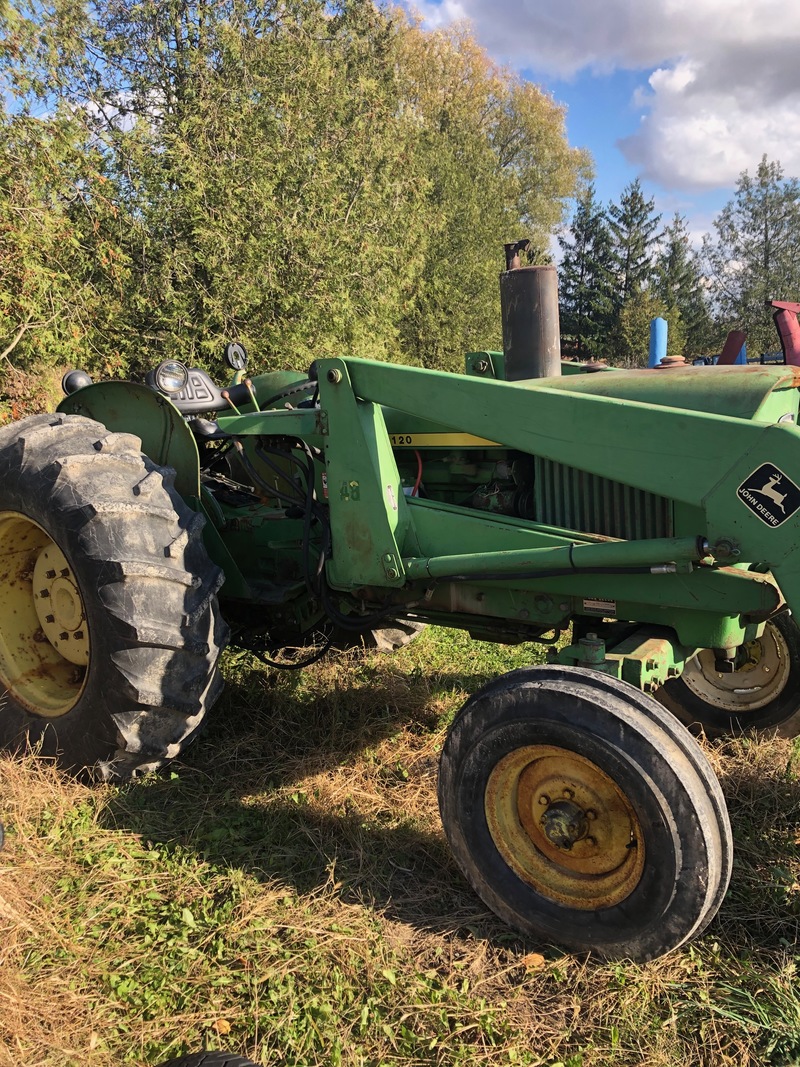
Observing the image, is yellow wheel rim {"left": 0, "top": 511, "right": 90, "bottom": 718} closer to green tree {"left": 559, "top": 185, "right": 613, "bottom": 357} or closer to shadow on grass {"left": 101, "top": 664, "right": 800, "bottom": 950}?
shadow on grass {"left": 101, "top": 664, "right": 800, "bottom": 950}

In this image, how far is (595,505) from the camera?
2.95 m

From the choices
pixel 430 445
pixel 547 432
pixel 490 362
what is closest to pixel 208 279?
pixel 490 362

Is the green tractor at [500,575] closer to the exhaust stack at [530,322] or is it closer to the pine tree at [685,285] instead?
the exhaust stack at [530,322]

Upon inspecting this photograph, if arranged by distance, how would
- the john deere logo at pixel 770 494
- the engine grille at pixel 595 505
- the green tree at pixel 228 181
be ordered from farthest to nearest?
the green tree at pixel 228 181 → the engine grille at pixel 595 505 → the john deere logo at pixel 770 494

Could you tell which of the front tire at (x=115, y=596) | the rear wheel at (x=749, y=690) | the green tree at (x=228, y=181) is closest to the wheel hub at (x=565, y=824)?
the front tire at (x=115, y=596)

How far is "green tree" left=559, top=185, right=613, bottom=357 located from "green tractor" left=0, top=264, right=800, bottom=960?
35.3 metres

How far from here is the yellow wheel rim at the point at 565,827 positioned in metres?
2.37

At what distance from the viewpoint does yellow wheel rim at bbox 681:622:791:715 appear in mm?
3707

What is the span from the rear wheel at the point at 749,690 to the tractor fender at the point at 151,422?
2.62 metres

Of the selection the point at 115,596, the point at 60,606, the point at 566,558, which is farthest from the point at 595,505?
the point at 60,606

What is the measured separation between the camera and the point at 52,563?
347 cm

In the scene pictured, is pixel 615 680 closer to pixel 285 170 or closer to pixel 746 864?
pixel 746 864

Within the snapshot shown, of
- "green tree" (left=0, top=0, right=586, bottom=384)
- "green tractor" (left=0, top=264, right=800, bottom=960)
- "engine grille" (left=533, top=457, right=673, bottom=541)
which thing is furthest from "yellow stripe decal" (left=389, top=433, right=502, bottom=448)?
"green tree" (left=0, top=0, right=586, bottom=384)

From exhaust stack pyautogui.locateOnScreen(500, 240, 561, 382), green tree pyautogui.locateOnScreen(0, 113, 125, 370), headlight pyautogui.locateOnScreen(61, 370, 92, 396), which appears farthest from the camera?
green tree pyautogui.locateOnScreen(0, 113, 125, 370)
